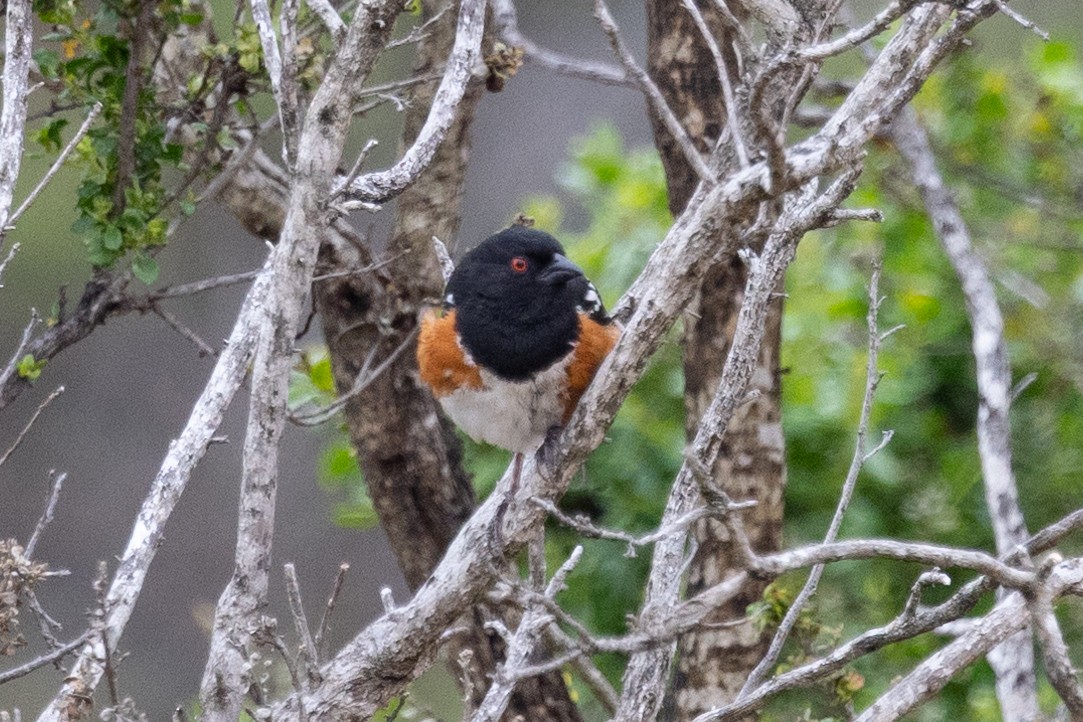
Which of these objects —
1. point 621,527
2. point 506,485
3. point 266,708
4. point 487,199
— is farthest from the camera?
point 487,199

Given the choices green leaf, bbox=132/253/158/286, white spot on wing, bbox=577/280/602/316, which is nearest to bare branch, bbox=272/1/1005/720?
white spot on wing, bbox=577/280/602/316

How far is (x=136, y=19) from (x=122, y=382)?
769 centimetres

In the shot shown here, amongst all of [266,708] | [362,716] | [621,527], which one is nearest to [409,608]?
[362,716]

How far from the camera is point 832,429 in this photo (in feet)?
13.6

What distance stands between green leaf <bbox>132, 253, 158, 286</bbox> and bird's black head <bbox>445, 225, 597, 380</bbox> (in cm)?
70

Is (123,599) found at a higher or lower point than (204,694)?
higher

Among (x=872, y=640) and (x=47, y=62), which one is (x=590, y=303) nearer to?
(x=872, y=640)

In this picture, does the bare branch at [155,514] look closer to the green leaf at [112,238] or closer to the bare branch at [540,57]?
the green leaf at [112,238]

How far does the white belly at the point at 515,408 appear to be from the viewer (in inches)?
119

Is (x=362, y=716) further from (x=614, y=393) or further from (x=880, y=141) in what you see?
(x=880, y=141)

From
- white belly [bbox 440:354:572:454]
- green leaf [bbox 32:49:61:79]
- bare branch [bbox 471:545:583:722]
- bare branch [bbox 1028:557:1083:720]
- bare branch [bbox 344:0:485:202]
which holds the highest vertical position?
green leaf [bbox 32:49:61:79]

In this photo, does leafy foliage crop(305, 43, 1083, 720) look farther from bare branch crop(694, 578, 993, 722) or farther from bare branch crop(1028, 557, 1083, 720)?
bare branch crop(1028, 557, 1083, 720)

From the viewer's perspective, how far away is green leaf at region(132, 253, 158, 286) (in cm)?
321

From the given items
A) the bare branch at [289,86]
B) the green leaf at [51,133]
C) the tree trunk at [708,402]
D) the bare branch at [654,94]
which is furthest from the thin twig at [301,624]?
the tree trunk at [708,402]
